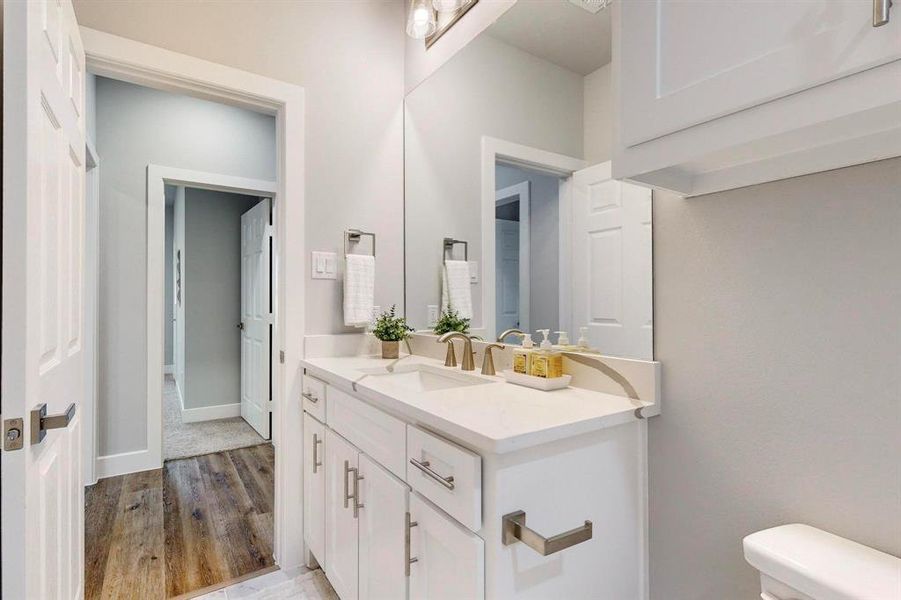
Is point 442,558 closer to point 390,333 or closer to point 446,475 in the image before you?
point 446,475

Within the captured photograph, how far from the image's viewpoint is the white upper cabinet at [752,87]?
59cm

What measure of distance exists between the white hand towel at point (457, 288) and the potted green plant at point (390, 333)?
22 centimetres

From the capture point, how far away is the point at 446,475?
1010 mm

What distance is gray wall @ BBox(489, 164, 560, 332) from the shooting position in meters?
1.48

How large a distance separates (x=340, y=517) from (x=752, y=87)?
1628 mm

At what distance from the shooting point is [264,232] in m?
3.58

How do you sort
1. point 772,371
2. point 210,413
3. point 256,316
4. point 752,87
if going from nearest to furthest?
1. point 752,87
2. point 772,371
3. point 256,316
4. point 210,413

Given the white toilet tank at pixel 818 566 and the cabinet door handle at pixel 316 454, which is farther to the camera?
the cabinet door handle at pixel 316 454

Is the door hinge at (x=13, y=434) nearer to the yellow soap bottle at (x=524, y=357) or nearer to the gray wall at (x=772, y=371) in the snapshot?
the yellow soap bottle at (x=524, y=357)

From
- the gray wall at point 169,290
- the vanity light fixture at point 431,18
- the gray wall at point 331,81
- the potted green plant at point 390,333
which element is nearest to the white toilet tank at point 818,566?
the potted green plant at point 390,333

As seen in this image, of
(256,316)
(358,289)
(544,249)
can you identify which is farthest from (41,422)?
(256,316)

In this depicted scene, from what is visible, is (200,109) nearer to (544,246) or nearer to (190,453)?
(190,453)

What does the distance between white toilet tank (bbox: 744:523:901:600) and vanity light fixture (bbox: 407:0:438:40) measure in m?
2.13

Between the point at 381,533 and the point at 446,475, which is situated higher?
the point at 446,475
